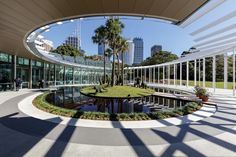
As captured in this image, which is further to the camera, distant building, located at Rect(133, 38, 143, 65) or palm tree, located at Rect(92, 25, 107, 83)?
distant building, located at Rect(133, 38, 143, 65)

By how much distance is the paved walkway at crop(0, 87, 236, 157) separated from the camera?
13.1 feet

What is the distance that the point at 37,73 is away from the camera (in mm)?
24344

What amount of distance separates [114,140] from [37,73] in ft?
74.0

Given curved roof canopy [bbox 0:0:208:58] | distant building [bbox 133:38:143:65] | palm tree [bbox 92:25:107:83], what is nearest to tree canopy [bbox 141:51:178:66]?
palm tree [bbox 92:25:107:83]

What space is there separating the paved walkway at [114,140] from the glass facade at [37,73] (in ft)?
46.2

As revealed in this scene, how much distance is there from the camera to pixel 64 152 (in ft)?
12.9

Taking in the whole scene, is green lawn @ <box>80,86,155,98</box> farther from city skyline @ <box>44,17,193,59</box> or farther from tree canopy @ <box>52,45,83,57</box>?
tree canopy @ <box>52,45,83,57</box>

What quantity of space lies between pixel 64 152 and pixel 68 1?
162 inches

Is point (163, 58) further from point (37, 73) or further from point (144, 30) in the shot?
point (37, 73)

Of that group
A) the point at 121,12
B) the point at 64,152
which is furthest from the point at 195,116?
the point at 64,152

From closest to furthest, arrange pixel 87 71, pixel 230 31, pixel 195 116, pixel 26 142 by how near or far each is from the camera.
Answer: pixel 26 142
pixel 195 116
pixel 230 31
pixel 87 71

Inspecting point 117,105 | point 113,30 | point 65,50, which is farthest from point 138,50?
point 117,105

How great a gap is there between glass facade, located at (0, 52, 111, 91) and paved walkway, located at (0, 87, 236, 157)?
1408cm

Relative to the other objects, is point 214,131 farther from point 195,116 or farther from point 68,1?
point 68,1
